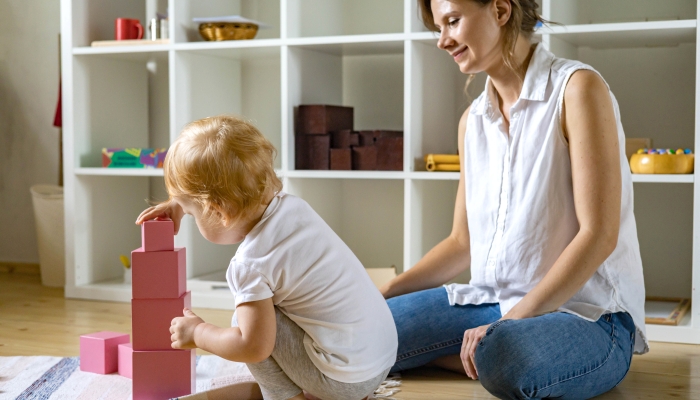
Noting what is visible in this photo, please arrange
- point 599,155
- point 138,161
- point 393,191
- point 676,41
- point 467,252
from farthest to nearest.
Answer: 1. point 393,191
2. point 138,161
3. point 676,41
4. point 467,252
5. point 599,155

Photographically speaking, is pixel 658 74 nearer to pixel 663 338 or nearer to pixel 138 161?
pixel 663 338

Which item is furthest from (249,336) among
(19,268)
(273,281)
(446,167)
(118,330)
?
(19,268)

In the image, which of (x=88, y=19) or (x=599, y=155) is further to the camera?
(x=88, y=19)

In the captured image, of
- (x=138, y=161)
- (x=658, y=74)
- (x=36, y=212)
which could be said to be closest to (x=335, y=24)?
(x=138, y=161)

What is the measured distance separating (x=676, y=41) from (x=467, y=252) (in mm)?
1046

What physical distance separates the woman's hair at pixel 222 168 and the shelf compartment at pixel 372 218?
4.90 ft

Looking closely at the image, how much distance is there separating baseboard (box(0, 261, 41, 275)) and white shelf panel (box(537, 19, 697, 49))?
2.22 m

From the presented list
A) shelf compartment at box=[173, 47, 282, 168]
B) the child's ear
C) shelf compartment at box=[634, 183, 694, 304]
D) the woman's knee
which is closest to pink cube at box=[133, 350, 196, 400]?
the child's ear

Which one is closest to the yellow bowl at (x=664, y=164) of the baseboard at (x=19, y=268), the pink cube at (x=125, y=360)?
Result: the pink cube at (x=125, y=360)

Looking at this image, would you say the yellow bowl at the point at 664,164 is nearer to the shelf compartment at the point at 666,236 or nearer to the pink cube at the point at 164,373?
the shelf compartment at the point at 666,236

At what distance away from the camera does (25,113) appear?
3.27 m

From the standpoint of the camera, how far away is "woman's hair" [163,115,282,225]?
1318 millimetres

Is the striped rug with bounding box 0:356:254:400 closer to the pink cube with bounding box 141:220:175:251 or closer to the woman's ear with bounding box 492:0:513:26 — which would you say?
the pink cube with bounding box 141:220:175:251

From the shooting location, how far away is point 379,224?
2.92m
